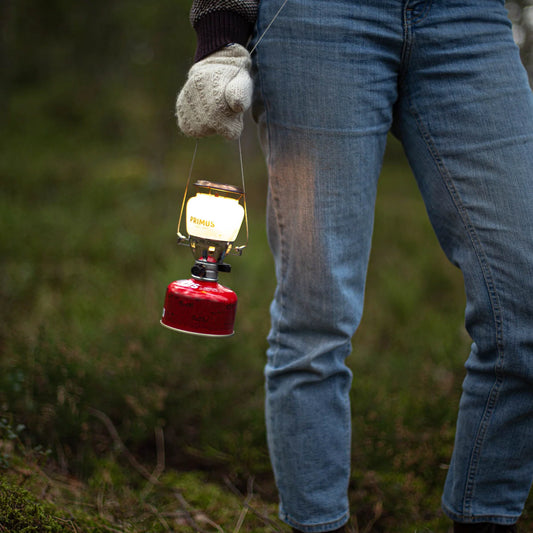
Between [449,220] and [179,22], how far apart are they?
5.96 meters

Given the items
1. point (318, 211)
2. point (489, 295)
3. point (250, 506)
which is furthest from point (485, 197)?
point (250, 506)

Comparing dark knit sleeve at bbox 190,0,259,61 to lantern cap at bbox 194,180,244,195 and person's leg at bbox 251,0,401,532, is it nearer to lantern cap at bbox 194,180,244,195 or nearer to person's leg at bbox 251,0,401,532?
person's leg at bbox 251,0,401,532

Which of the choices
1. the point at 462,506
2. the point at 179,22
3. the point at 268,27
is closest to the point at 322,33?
the point at 268,27

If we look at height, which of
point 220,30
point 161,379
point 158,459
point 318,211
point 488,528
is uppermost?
point 220,30

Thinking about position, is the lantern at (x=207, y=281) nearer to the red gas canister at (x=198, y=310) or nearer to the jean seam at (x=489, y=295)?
the red gas canister at (x=198, y=310)

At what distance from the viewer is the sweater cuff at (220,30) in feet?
3.70

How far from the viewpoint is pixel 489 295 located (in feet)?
3.62

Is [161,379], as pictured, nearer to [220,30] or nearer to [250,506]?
[250,506]

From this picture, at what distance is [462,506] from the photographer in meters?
1.21

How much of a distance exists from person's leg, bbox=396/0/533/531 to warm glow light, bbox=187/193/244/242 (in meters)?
0.46

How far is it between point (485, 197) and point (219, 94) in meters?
0.61

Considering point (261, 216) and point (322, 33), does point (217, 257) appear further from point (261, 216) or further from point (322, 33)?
point (261, 216)

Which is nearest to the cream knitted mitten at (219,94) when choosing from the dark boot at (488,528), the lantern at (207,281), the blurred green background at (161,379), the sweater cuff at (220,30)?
the sweater cuff at (220,30)

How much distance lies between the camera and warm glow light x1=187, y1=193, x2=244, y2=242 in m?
1.17
